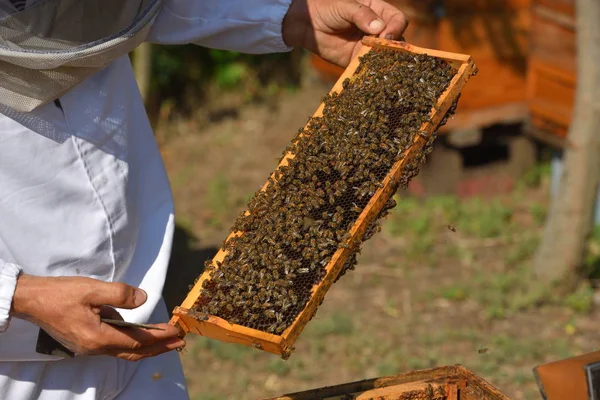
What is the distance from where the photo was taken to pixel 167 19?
298cm

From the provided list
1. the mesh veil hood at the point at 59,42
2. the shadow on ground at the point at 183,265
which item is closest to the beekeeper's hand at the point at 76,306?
the mesh veil hood at the point at 59,42

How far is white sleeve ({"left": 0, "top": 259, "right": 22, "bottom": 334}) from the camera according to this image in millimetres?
2238

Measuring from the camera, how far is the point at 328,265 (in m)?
2.53

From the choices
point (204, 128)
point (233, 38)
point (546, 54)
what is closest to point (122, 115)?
point (233, 38)

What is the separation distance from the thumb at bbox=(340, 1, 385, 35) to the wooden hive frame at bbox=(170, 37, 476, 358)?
1.8 inches

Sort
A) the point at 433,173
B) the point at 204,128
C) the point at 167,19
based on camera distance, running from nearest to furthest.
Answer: the point at 167,19
the point at 433,173
the point at 204,128

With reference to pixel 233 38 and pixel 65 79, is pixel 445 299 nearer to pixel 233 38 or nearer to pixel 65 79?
pixel 233 38

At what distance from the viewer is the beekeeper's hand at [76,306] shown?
2.28m

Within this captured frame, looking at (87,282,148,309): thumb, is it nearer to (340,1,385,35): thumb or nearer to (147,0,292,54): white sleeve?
(147,0,292,54): white sleeve

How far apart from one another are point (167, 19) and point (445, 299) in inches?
141

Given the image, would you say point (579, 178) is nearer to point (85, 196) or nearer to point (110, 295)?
point (85, 196)

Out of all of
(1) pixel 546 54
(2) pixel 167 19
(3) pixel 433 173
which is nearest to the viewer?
(2) pixel 167 19

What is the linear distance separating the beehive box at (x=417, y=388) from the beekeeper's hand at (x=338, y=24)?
124 cm

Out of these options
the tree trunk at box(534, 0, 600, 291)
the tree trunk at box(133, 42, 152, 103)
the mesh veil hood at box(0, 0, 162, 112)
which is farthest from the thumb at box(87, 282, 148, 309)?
the tree trunk at box(133, 42, 152, 103)
